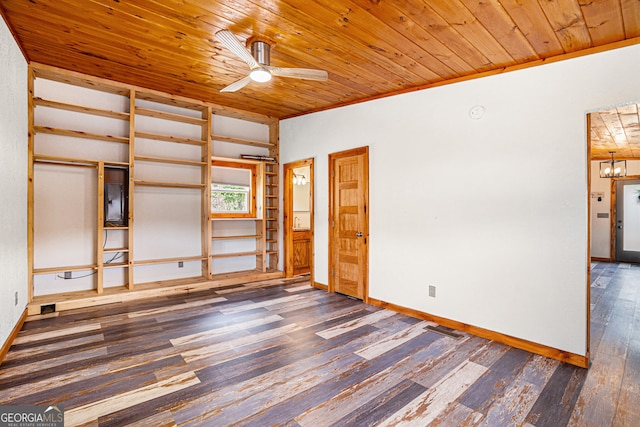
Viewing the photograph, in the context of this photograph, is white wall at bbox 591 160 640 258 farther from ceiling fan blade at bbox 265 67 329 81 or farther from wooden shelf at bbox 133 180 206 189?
wooden shelf at bbox 133 180 206 189

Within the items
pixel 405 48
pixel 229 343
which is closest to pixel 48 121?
pixel 229 343

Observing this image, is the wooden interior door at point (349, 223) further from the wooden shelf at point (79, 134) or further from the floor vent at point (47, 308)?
the floor vent at point (47, 308)

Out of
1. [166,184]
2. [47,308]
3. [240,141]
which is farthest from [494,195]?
[47,308]

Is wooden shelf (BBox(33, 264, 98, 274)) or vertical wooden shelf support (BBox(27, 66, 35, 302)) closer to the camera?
vertical wooden shelf support (BBox(27, 66, 35, 302))

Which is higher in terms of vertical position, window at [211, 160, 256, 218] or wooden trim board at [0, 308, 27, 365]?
window at [211, 160, 256, 218]

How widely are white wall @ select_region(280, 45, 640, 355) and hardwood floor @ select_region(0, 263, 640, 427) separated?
0.41 meters

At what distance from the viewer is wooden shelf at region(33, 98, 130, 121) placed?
3945 millimetres

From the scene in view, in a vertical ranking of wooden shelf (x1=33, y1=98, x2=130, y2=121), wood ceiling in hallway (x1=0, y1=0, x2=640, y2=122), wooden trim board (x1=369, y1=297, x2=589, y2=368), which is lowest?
wooden trim board (x1=369, y1=297, x2=589, y2=368)

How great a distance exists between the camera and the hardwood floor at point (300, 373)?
2045 millimetres

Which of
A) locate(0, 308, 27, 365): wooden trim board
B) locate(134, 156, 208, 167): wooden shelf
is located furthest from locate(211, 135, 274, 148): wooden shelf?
locate(0, 308, 27, 365): wooden trim board

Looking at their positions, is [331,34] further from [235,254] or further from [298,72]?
[235,254]

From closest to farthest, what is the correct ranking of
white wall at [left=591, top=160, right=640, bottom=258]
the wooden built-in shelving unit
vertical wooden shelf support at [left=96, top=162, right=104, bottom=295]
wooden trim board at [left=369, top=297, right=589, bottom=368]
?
wooden trim board at [left=369, top=297, right=589, bottom=368] → the wooden built-in shelving unit → vertical wooden shelf support at [left=96, top=162, right=104, bottom=295] → white wall at [left=591, top=160, right=640, bottom=258]

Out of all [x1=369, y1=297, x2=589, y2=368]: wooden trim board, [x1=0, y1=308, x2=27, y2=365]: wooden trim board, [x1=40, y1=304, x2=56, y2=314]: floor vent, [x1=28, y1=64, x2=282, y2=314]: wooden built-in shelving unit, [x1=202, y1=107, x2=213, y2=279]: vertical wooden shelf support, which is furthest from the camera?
[x1=202, y1=107, x2=213, y2=279]: vertical wooden shelf support

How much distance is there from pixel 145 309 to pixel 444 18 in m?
4.46
